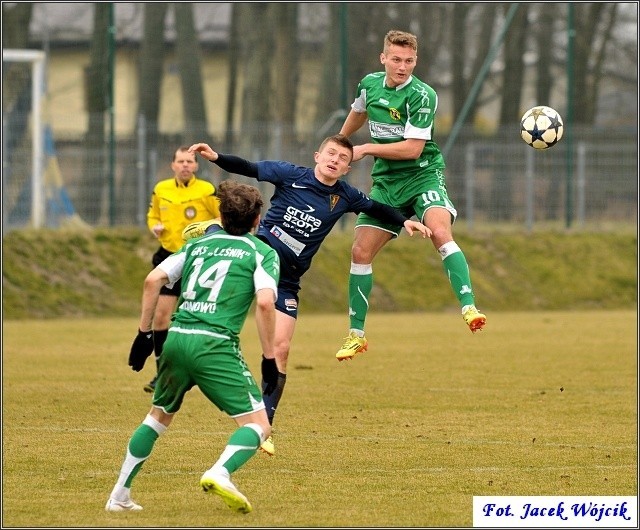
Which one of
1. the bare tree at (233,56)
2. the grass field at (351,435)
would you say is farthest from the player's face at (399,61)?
the bare tree at (233,56)

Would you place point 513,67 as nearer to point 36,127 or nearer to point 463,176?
point 463,176

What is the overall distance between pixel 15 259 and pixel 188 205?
33.5ft

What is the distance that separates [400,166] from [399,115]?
0.46 metres

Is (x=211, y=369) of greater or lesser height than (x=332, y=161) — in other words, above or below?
below

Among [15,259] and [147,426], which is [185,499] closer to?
[147,426]

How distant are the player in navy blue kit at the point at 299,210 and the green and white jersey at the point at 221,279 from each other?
2.05 m

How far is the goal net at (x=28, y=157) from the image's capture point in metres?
24.4

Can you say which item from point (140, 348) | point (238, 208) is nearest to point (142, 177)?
point (140, 348)

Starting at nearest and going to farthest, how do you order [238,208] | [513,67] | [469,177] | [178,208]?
[238,208] → [178,208] → [469,177] → [513,67]

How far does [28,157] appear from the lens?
81.5 feet

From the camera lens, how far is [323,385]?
538 inches

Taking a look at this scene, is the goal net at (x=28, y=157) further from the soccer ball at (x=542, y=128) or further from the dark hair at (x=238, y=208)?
the dark hair at (x=238, y=208)

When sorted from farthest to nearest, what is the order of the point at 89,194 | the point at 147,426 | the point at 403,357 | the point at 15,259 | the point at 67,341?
the point at 89,194 → the point at 15,259 → the point at 67,341 → the point at 403,357 → the point at 147,426

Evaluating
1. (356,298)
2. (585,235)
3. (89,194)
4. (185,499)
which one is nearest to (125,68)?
(89,194)
